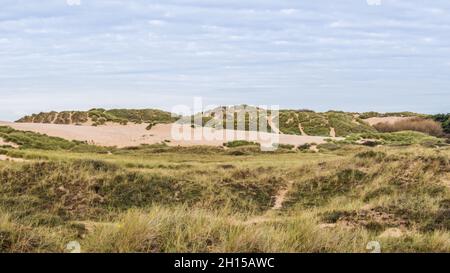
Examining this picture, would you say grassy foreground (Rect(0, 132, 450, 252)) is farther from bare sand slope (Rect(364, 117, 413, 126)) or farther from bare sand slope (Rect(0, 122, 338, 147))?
bare sand slope (Rect(364, 117, 413, 126))

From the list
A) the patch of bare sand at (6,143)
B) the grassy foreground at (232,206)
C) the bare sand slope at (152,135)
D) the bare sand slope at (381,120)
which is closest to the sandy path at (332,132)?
the bare sand slope at (381,120)

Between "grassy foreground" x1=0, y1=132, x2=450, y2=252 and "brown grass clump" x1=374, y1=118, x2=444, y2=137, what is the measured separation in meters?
53.6

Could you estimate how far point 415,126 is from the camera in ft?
253

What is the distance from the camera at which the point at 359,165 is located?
22156mm

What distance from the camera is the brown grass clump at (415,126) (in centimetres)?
7256

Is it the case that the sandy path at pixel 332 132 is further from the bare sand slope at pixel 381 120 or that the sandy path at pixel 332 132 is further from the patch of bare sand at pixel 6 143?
the patch of bare sand at pixel 6 143

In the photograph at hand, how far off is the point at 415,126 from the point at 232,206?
65.3 meters

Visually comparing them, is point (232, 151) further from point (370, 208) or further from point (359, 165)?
point (370, 208)

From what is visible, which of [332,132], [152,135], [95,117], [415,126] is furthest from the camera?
[415,126]

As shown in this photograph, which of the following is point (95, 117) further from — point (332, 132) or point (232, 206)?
point (232, 206)

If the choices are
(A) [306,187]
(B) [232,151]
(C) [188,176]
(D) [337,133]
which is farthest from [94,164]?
(D) [337,133]

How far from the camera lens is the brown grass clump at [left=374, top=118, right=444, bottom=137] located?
7256 centimetres

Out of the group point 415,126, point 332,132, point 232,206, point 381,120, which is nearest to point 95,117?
point 332,132
